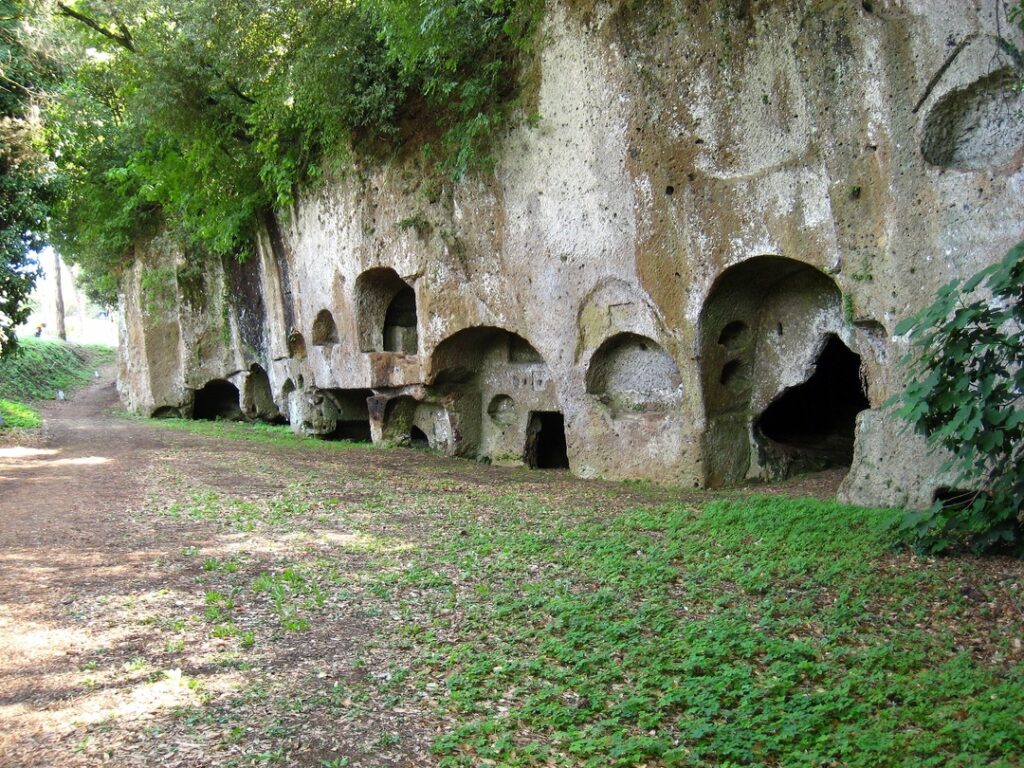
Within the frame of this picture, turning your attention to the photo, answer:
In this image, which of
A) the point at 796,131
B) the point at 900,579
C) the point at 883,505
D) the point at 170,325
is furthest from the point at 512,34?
the point at 170,325

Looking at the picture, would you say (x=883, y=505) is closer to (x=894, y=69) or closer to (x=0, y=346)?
(x=894, y=69)

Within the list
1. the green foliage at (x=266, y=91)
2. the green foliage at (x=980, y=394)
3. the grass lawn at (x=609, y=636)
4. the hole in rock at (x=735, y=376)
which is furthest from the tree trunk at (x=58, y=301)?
the green foliage at (x=980, y=394)

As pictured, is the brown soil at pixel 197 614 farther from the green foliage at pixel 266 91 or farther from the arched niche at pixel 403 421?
the green foliage at pixel 266 91

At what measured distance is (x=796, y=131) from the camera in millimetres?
8945

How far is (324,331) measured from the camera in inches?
675

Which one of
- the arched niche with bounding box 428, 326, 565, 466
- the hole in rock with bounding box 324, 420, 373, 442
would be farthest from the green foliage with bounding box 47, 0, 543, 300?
the hole in rock with bounding box 324, 420, 373, 442

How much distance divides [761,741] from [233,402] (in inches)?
892

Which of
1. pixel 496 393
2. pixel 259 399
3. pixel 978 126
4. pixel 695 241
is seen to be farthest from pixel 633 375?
pixel 259 399

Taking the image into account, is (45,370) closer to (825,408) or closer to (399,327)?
(399,327)

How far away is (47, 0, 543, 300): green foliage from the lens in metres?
11.8

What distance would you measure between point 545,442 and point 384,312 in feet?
12.9

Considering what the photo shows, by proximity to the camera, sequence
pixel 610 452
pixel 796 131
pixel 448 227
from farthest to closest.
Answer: pixel 448 227, pixel 610 452, pixel 796 131

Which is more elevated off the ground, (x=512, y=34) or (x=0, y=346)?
(x=512, y=34)

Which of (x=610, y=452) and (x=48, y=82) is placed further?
(x=48, y=82)
